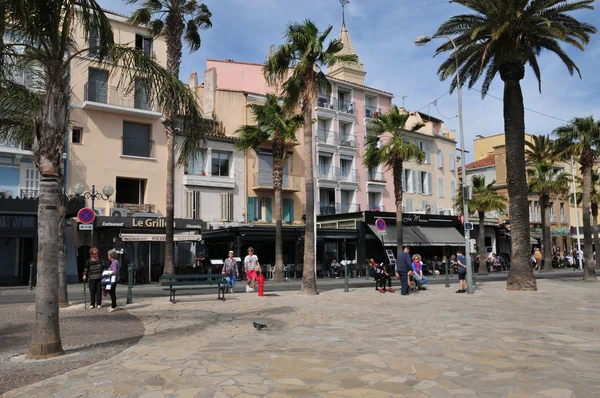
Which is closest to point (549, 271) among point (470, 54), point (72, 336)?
point (470, 54)

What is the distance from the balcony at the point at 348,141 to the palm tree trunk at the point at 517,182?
2265 centimetres

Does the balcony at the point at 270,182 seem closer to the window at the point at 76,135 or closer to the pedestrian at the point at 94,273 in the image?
the window at the point at 76,135

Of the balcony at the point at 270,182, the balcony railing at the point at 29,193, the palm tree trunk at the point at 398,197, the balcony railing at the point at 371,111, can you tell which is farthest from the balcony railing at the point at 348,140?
the balcony railing at the point at 29,193

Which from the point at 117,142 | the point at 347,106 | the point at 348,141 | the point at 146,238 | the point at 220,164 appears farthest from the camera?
the point at 347,106

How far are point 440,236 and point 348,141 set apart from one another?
1068cm

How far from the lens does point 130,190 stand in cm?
3228

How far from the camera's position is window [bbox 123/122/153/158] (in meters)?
32.2

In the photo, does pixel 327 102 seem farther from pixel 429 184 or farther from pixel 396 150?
pixel 396 150

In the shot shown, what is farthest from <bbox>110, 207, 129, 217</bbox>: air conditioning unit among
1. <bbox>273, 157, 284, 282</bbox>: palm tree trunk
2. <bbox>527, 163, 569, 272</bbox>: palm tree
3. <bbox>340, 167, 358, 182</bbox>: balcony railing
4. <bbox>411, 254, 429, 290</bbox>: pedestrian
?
<bbox>527, 163, 569, 272</bbox>: palm tree

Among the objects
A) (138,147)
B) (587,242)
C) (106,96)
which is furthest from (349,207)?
(106,96)

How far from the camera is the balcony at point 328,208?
4091cm

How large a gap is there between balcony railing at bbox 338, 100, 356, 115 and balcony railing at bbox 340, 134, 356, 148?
202 cm

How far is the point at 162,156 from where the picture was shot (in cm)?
3331

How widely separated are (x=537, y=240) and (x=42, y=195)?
54.1 metres
